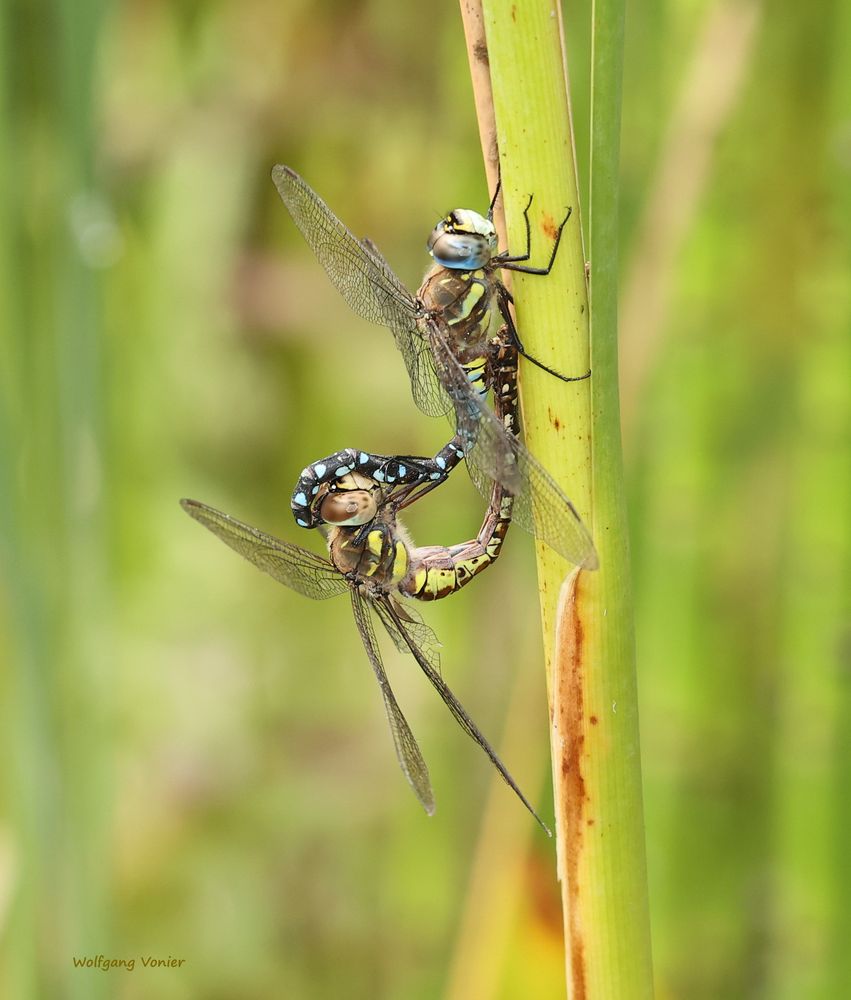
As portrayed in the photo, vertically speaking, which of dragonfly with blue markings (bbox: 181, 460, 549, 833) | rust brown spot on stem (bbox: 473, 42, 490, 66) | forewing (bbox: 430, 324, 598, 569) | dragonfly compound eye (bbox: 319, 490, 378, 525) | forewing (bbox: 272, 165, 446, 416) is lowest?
dragonfly with blue markings (bbox: 181, 460, 549, 833)

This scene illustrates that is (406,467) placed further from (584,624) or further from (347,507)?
(584,624)

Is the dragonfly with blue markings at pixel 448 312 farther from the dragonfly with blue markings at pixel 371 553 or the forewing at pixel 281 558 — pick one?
the forewing at pixel 281 558

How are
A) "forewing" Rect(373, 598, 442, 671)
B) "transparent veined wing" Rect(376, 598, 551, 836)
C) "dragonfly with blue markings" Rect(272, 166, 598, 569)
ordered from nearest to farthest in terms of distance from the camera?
"transparent veined wing" Rect(376, 598, 551, 836), "dragonfly with blue markings" Rect(272, 166, 598, 569), "forewing" Rect(373, 598, 442, 671)

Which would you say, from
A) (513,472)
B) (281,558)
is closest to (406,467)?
(281,558)

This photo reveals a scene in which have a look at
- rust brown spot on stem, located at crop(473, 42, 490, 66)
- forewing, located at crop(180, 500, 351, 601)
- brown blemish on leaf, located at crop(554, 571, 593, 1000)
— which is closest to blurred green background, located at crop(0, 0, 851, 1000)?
forewing, located at crop(180, 500, 351, 601)

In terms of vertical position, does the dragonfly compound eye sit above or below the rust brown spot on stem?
below

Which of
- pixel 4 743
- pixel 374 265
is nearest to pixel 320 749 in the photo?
pixel 4 743

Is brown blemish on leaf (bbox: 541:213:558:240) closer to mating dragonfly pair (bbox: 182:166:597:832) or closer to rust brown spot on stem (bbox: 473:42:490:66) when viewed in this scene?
rust brown spot on stem (bbox: 473:42:490:66)

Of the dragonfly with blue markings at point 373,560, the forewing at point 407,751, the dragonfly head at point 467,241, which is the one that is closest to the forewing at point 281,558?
the dragonfly with blue markings at point 373,560

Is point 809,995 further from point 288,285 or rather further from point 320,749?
point 288,285
